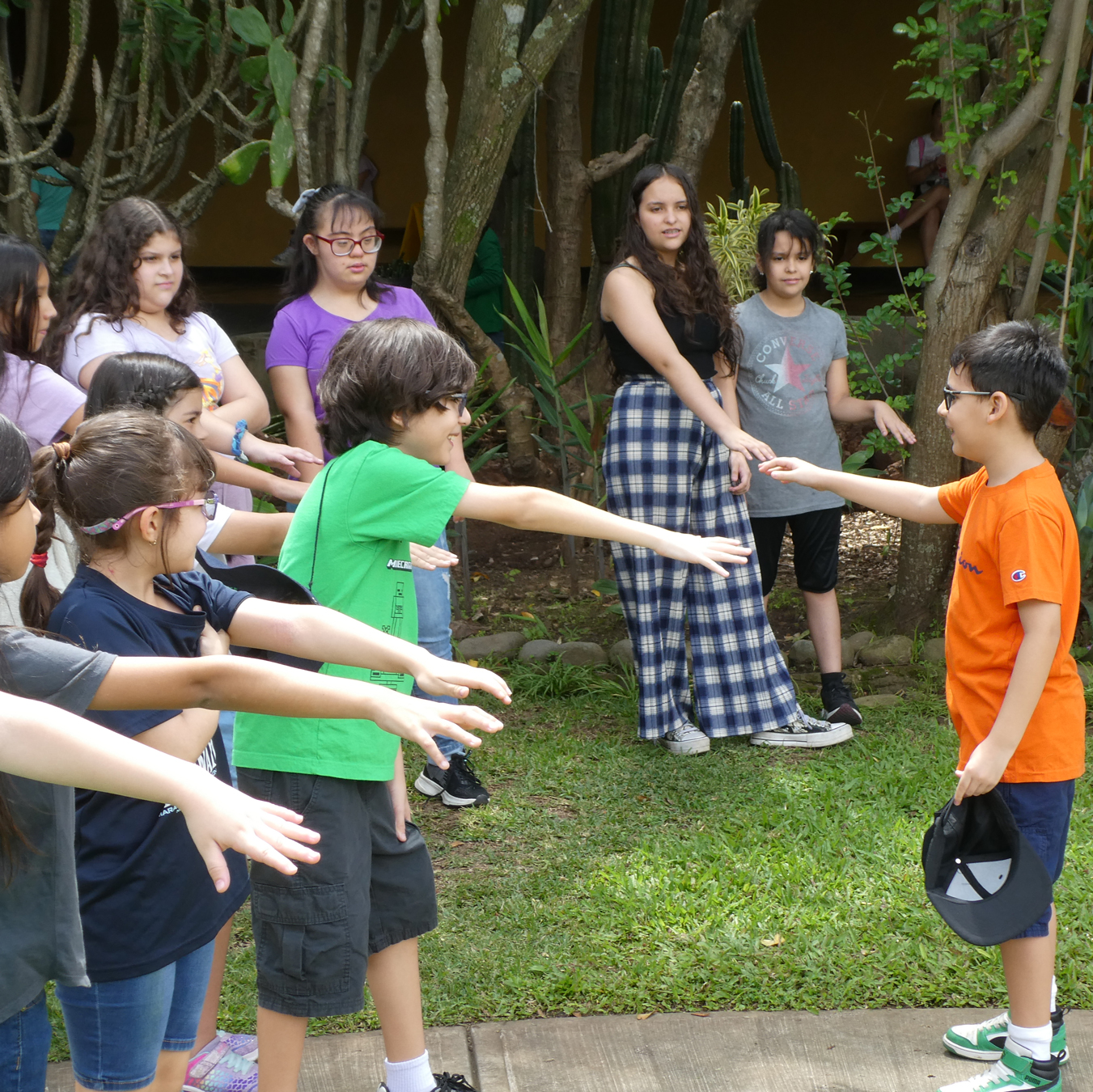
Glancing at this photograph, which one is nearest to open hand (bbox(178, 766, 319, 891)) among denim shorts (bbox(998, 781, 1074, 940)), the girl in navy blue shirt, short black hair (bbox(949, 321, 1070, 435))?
the girl in navy blue shirt

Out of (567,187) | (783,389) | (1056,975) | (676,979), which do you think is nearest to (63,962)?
(676,979)

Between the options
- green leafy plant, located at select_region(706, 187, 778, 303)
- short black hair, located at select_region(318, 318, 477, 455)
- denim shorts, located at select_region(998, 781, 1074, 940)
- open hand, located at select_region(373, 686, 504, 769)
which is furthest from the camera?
green leafy plant, located at select_region(706, 187, 778, 303)

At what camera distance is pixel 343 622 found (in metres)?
1.70

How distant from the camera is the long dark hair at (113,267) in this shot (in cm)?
311

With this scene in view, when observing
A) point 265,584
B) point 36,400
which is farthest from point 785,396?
point 265,584

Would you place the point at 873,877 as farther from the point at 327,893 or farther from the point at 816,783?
the point at 327,893

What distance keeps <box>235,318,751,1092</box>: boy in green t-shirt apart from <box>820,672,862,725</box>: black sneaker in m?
2.09

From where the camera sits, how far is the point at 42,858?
5.05ft

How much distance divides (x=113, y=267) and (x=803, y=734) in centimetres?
247

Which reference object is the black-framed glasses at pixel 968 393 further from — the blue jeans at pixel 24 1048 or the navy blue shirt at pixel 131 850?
the blue jeans at pixel 24 1048

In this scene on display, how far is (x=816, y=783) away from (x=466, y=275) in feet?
9.45

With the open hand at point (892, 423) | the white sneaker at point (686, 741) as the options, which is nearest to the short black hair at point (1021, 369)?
the open hand at point (892, 423)

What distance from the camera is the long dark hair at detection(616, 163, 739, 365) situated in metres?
3.80

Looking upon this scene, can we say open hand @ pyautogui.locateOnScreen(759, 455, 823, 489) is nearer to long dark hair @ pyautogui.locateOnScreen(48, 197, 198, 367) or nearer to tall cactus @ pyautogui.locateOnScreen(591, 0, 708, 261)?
long dark hair @ pyautogui.locateOnScreen(48, 197, 198, 367)
